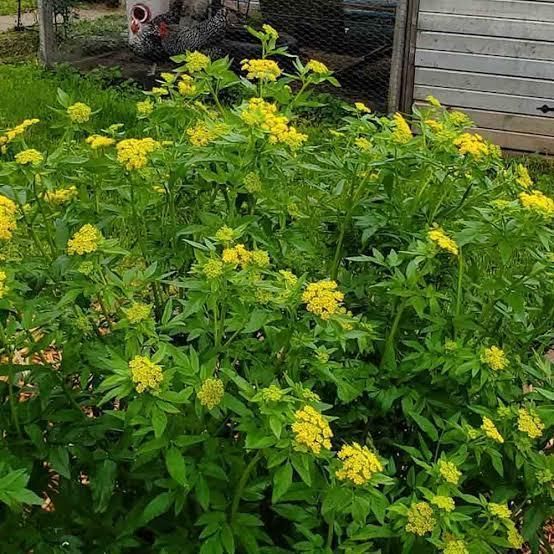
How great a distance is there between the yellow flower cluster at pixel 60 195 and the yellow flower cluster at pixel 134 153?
293 millimetres

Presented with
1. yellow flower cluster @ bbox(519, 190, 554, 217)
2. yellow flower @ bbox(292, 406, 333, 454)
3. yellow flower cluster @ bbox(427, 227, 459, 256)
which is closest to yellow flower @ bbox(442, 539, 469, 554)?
yellow flower @ bbox(292, 406, 333, 454)

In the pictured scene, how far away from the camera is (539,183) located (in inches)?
241

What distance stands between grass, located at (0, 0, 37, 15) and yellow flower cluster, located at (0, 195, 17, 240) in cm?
1014

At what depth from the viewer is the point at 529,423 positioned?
6.34 ft

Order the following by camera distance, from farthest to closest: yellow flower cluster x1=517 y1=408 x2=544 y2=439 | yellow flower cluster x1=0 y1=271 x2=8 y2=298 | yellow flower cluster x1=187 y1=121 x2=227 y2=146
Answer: yellow flower cluster x1=187 y1=121 x2=227 y2=146, yellow flower cluster x1=517 y1=408 x2=544 y2=439, yellow flower cluster x1=0 y1=271 x2=8 y2=298

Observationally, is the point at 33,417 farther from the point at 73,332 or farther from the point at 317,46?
the point at 317,46

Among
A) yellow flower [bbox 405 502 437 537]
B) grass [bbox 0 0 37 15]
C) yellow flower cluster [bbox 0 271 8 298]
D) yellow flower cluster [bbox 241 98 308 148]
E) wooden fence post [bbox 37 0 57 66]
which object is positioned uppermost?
yellow flower cluster [bbox 241 98 308 148]

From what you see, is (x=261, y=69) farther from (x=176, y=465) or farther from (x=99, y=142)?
(x=176, y=465)

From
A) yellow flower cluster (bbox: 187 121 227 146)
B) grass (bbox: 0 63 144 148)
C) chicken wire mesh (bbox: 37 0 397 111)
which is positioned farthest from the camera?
chicken wire mesh (bbox: 37 0 397 111)

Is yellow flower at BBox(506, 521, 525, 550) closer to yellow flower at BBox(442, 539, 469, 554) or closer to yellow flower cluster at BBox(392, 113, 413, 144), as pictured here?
yellow flower at BBox(442, 539, 469, 554)

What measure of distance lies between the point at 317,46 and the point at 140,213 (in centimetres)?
618

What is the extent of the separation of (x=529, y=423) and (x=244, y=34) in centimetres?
684

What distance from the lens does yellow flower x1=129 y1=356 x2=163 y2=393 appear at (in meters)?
1.63

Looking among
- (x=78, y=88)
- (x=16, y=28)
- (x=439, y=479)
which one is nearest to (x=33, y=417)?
(x=439, y=479)
